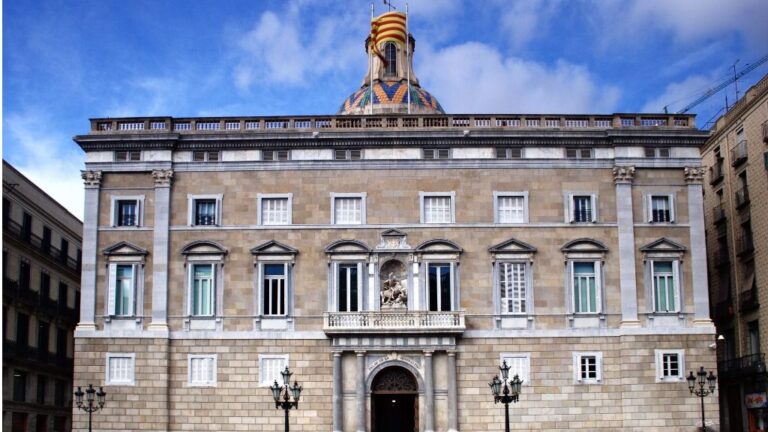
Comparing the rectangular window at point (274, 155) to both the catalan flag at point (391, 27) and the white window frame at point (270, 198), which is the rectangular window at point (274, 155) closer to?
the white window frame at point (270, 198)

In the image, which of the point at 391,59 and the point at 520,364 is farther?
the point at 391,59

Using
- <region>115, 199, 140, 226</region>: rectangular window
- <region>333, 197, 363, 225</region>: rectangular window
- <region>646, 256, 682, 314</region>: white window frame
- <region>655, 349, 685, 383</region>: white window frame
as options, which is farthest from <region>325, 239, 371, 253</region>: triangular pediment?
<region>655, 349, 685, 383</region>: white window frame

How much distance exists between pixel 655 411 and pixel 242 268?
17759 millimetres

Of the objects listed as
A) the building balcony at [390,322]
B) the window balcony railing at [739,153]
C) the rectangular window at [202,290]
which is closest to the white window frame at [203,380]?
the rectangular window at [202,290]

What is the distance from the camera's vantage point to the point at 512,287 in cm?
4241

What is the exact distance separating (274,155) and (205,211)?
12.3 ft

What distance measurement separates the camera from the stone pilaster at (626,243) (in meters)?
42.0

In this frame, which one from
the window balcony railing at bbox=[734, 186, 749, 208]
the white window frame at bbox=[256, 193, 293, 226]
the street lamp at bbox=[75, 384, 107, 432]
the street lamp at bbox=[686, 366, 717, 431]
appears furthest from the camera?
the window balcony railing at bbox=[734, 186, 749, 208]

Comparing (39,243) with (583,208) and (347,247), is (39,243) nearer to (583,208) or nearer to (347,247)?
(347,247)

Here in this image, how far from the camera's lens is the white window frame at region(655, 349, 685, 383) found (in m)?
41.4

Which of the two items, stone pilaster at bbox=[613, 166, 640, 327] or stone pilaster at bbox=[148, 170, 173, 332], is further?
stone pilaster at bbox=[148, 170, 173, 332]

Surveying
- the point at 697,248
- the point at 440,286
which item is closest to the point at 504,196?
the point at 440,286

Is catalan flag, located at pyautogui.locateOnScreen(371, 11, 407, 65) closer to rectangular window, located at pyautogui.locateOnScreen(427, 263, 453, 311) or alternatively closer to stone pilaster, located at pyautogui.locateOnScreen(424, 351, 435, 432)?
rectangular window, located at pyautogui.locateOnScreen(427, 263, 453, 311)

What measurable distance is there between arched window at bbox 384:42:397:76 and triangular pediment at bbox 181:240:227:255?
21.4 meters
